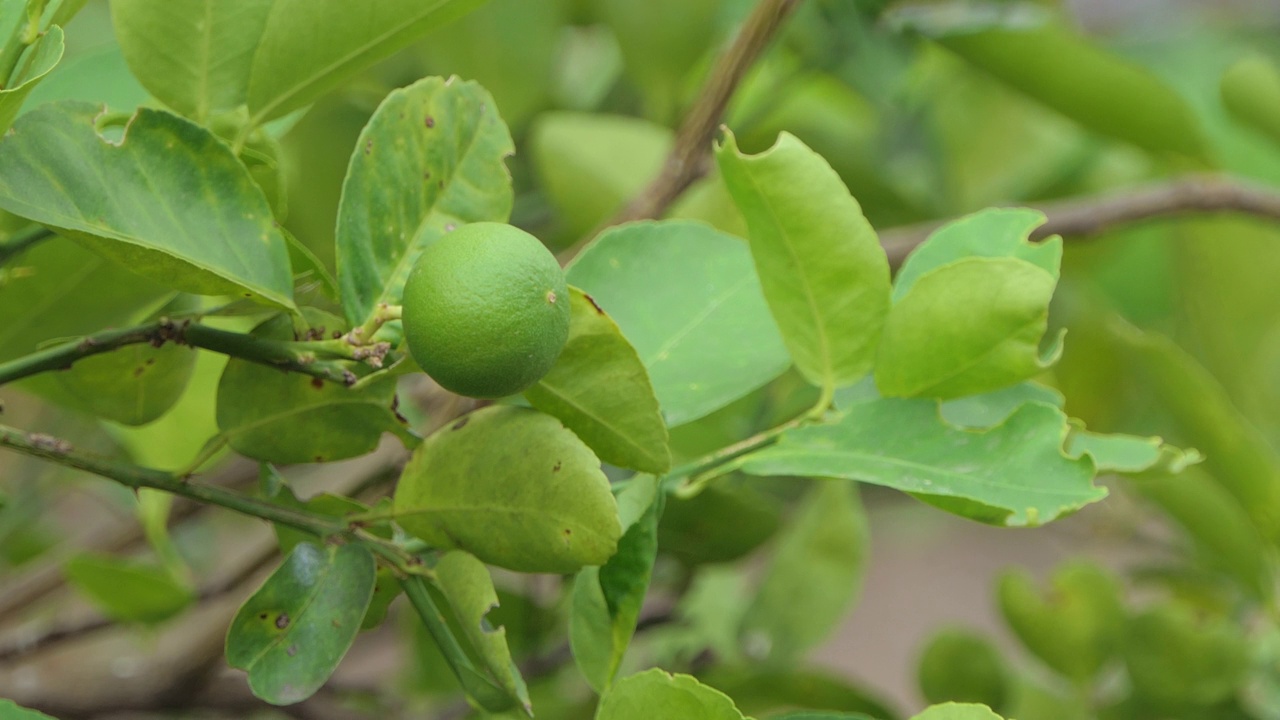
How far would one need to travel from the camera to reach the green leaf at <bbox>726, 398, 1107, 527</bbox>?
0.32 metres

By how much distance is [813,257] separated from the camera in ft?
1.16

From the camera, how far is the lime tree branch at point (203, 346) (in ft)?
1.01

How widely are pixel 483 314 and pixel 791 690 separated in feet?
1.25

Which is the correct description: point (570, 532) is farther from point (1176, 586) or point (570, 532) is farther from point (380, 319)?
point (1176, 586)

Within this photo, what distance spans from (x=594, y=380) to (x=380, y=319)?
58 mm

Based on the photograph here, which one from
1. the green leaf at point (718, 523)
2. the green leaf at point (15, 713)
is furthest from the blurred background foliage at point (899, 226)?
the green leaf at point (15, 713)

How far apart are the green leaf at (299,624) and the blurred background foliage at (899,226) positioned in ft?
0.28

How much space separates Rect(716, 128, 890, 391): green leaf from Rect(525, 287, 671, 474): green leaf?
6cm

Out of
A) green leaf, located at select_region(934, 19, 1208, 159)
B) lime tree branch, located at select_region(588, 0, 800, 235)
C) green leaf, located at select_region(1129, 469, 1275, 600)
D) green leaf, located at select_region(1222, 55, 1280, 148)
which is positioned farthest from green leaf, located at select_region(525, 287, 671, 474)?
green leaf, located at select_region(1222, 55, 1280, 148)

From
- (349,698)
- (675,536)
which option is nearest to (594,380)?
(675,536)

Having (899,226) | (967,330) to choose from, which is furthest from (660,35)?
(967,330)

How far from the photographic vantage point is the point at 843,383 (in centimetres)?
38

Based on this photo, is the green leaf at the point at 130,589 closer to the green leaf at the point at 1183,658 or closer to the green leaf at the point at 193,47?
the green leaf at the point at 193,47

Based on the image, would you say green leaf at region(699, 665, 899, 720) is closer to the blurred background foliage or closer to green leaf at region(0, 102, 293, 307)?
Answer: the blurred background foliage
